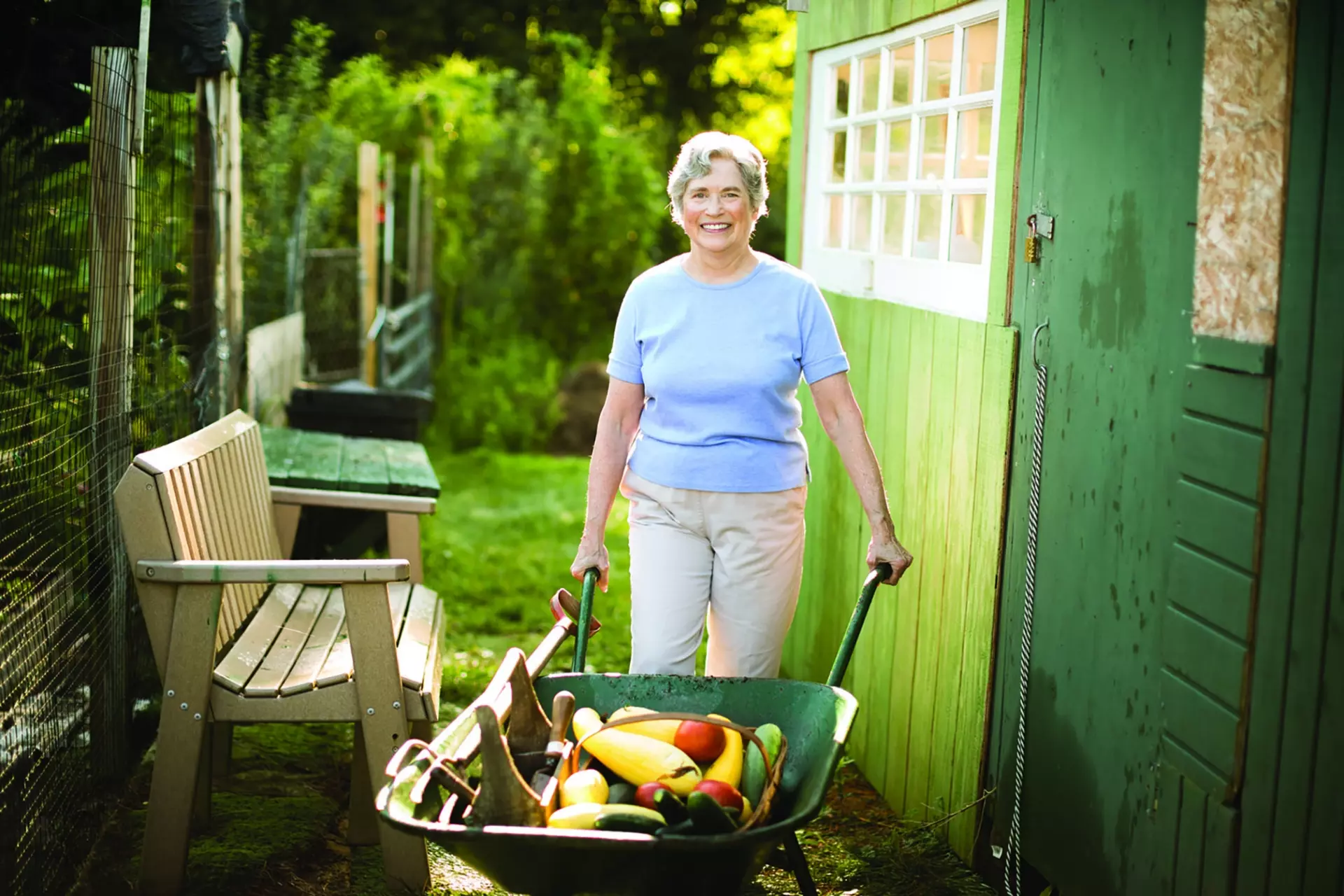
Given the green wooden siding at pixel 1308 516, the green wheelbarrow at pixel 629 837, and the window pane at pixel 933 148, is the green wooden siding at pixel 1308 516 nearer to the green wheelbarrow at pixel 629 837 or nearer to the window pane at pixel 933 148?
the green wheelbarrow at pixel 629 837

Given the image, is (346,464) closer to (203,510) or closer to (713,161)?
(203,510)

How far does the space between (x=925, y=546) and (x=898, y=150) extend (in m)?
1.48

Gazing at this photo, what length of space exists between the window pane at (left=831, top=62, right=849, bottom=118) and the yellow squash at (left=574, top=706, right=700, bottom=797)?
3317mm

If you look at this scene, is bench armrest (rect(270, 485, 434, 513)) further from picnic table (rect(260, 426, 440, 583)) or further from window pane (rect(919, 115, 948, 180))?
window pane (rect(919, 115, 948, 180))

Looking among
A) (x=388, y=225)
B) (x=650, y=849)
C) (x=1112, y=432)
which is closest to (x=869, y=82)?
(x=1112, y=432)

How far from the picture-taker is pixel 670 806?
8.45 ft

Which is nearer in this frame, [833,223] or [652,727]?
[652,727]

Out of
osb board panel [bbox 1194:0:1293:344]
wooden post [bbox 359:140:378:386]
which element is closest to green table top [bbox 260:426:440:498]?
osb board panel [bbox 1194:0:1293:344]

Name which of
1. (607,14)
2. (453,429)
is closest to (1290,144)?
(453,429)

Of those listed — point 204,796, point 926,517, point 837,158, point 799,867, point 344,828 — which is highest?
point 837,158

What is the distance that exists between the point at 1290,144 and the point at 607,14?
23.9m

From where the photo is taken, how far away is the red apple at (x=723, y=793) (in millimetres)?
2582

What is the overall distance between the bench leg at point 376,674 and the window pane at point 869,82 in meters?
2.70

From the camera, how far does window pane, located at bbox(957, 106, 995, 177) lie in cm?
424
